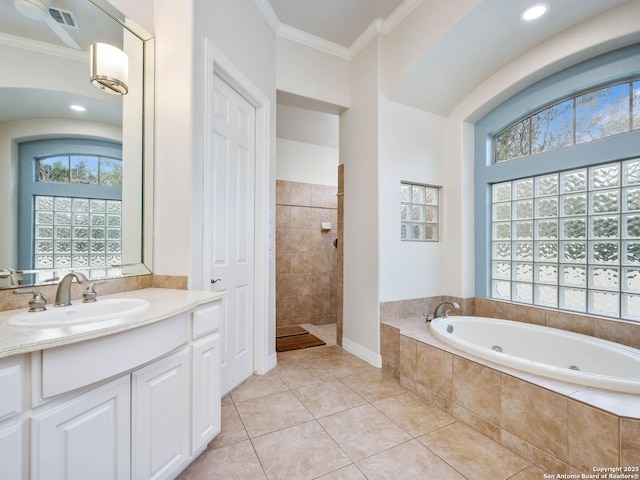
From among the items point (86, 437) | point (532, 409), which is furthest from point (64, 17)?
point (532, 409)

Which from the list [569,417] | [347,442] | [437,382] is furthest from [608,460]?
[347,442]

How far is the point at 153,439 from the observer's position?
1.15 metres

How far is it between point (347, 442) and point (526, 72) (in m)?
3.05

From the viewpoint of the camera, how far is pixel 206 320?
145cm

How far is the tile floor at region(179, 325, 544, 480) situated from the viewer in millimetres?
1396

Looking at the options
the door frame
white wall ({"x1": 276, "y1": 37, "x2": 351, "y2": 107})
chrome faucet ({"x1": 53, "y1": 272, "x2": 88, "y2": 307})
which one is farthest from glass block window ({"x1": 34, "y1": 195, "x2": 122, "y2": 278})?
white wall ({"x1": 276, "y1": 37, "x2": 351, "y2": 107})

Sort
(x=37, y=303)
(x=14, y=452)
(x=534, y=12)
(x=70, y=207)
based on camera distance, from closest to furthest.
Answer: (x=14, y=452), (x=37, y=303), (x=70, y=207), (x=534, y=12)

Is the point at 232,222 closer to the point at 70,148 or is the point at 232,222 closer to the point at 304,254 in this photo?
the point at 70,148

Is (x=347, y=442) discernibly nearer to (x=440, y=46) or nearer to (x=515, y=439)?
(x=515, y=439)

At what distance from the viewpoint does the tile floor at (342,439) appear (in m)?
1.40

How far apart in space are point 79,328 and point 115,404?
0.32 m

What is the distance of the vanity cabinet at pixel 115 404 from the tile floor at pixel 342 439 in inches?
10.0

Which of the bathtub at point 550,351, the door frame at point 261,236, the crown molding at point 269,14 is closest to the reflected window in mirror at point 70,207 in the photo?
the door frame at point 261,236

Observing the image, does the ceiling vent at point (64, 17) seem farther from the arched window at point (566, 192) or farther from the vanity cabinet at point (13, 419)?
the arched window at point (566, 192)
